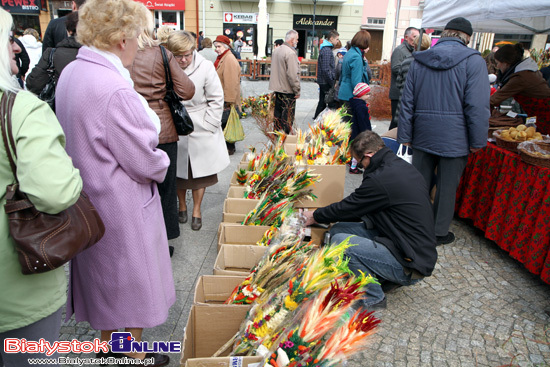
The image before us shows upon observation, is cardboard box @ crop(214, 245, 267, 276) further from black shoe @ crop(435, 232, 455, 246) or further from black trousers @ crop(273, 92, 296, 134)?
black trousers @ crop(273, 92, 296, 134)

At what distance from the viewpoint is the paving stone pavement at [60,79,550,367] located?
254 centimetres

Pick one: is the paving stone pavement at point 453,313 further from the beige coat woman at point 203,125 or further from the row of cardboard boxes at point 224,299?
the beige coat woman at point 203,125

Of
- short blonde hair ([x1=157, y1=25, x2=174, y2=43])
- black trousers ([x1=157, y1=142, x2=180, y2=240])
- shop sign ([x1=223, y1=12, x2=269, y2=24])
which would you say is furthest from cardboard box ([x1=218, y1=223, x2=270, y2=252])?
shop sign ([x1=223, y1=12, x2=269, y2=24])

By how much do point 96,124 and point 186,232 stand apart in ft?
7.46

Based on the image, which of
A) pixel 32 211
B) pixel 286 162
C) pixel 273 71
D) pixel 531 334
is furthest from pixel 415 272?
pixel 273 71

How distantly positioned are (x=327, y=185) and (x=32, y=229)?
9.17ft

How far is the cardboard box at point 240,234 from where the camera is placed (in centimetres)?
295

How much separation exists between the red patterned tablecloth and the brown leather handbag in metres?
3.24

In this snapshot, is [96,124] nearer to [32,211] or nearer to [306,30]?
[32,211]

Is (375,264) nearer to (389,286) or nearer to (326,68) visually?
(389,286)

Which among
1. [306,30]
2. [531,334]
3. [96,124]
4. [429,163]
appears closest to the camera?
[96,124]

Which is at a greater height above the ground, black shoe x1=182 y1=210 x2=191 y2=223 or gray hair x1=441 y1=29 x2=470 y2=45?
gray hair x1=441 y1=29 x2=470 y2=45

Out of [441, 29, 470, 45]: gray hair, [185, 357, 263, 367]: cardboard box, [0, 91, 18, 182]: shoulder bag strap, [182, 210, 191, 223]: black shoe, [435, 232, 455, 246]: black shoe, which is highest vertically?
[441, 29, 470, 45]: gray hair

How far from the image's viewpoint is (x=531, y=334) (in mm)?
2746
